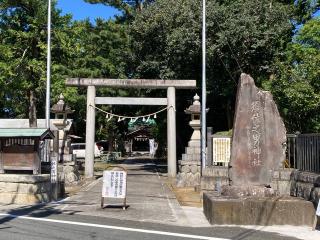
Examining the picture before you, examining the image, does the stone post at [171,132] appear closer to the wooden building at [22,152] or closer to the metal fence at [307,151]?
the wooden building at [22,152]

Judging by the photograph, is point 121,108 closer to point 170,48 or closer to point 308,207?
point 170,48

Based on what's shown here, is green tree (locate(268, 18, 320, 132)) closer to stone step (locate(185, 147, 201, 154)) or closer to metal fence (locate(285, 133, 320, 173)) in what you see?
stone step (locate(185, 147, 201, 154))

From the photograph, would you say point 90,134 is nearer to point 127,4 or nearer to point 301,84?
point 301,84

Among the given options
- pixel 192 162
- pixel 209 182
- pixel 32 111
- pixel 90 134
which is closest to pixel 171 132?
pixel 192 162

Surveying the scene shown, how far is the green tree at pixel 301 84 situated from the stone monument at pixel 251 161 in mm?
11570

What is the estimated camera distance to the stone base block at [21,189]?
15062mm

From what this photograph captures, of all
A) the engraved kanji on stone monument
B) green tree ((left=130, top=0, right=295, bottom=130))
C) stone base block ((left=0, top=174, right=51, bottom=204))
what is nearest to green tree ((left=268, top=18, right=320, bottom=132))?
green tree ((left=130, top=0, right=295, bottom=130))

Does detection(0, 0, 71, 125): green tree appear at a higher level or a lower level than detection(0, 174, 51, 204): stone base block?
higher

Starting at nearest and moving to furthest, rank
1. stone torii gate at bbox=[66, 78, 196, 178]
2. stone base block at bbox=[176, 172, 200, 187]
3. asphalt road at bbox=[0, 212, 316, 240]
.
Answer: asphalt road at bbox=[0, 212, 316, 240] < stone base block at bbox=[176, 172, 200, 187] < stone torii gate at bbox=[66, 78, 196, 178]

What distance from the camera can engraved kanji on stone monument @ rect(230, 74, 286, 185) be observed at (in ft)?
40.5

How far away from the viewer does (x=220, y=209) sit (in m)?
11.5

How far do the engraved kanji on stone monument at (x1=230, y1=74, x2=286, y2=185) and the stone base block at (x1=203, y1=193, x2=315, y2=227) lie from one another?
1010mm

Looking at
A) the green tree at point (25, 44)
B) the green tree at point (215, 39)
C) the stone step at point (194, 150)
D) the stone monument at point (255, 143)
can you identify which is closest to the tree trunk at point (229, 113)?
the green tree at point (215, 39)

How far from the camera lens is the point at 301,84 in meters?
24.0
